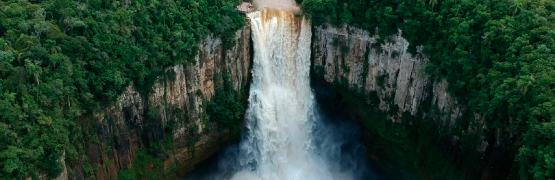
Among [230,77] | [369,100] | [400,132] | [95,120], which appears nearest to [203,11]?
[230,77]

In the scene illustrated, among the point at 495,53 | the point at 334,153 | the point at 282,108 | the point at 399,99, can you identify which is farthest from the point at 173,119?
the point at 495,53

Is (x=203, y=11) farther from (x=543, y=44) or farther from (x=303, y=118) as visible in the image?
(x=543, y=44)

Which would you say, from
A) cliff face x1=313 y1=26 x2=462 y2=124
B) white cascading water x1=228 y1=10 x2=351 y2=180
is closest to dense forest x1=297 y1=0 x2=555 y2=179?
cliff face x1=313 y1=26 x2=462 y2=124

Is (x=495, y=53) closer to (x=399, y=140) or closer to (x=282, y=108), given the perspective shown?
(x=399, y=140)

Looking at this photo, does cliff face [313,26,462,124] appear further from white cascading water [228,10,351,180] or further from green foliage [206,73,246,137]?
green foliage [206,73,246,137]

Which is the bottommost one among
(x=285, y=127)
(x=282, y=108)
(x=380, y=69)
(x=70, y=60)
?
(x=285, y=127)

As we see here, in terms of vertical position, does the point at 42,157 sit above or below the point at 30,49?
below
